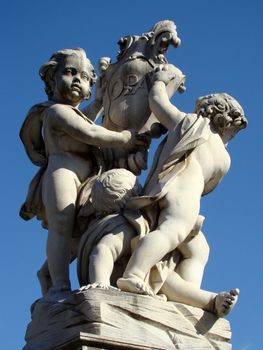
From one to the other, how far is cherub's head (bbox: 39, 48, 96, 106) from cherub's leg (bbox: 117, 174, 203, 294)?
4.29 feet

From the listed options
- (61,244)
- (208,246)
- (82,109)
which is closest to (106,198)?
(61,244)

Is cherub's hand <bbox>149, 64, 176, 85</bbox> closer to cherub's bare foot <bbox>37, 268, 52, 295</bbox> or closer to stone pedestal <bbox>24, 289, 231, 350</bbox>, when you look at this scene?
cherub's bare foot <bbox>37, 268, 52, 295</bbox>

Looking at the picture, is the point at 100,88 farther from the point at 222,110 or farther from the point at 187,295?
the point at 187,295

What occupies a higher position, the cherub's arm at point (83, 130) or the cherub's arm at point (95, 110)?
the cherub's arm at point (95, 110)

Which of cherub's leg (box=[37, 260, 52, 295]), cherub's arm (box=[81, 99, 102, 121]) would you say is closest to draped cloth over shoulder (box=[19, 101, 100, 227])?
cherub's leg (box=[37, 260, 52, 295])

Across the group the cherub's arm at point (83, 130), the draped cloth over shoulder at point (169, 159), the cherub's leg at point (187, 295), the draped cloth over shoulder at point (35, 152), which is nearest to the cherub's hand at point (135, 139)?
the cherub's arm at point (83, 130)

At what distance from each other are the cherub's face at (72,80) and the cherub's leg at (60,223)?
2.64 ft

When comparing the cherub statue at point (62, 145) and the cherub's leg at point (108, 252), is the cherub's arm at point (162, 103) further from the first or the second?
the cherub's leg at point (108, 252)

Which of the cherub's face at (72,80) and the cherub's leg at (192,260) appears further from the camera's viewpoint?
the cherub's face at (72,80)

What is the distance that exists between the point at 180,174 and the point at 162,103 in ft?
2.32

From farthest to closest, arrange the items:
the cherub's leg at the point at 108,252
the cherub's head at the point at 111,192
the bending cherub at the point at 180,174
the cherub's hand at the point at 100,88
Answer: the cherub's hand at the point at 100,88
the cherub's head at the point at 111,192
the bending cherub at the point at 180,174
the cherub's leg at the point at 108,252

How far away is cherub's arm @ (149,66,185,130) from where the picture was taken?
8.22 meters

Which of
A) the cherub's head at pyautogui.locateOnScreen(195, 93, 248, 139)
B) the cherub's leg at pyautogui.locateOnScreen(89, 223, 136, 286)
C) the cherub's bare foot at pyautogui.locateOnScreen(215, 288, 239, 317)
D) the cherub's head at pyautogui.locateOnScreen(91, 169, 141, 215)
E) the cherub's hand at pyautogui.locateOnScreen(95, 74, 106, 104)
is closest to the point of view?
the cherub's leg at pyautogui.locateOnScreen(89, 223, 136, 286)

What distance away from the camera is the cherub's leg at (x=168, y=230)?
24.6 ft
